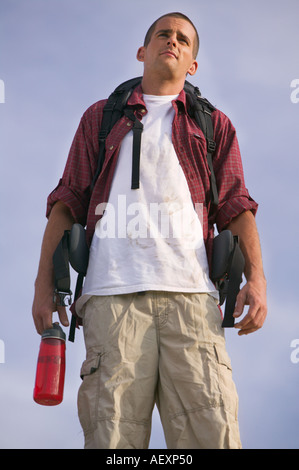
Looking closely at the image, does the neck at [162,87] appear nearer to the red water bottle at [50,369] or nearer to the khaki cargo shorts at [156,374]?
the khaki cargo shorts at [156,374]

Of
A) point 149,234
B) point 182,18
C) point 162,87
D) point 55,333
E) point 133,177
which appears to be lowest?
point 55,333

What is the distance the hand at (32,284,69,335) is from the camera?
15.2 ft

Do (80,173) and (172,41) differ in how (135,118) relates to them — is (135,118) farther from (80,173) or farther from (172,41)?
(172,41)

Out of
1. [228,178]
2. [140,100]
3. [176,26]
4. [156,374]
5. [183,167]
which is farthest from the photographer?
[176,26]

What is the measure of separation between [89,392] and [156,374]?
0.45 metres

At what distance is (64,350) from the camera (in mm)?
4496

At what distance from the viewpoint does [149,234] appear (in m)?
4.64

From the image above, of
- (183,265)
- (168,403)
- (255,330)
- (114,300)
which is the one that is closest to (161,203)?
(183,265)

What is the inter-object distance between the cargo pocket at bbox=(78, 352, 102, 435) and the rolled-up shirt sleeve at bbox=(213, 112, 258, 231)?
148 cm

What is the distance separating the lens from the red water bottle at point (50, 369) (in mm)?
4328

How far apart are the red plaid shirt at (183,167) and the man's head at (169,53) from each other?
164 mm

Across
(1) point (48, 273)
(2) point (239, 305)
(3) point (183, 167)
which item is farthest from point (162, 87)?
(2) point (239, 305)

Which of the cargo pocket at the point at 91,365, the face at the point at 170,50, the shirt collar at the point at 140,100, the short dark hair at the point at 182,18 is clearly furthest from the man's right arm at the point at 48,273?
the short dark hair at the point at 182,18

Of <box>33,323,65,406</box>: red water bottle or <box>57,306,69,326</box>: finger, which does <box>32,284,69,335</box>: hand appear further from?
<box>33,323,65,406</box>: red water bottle
